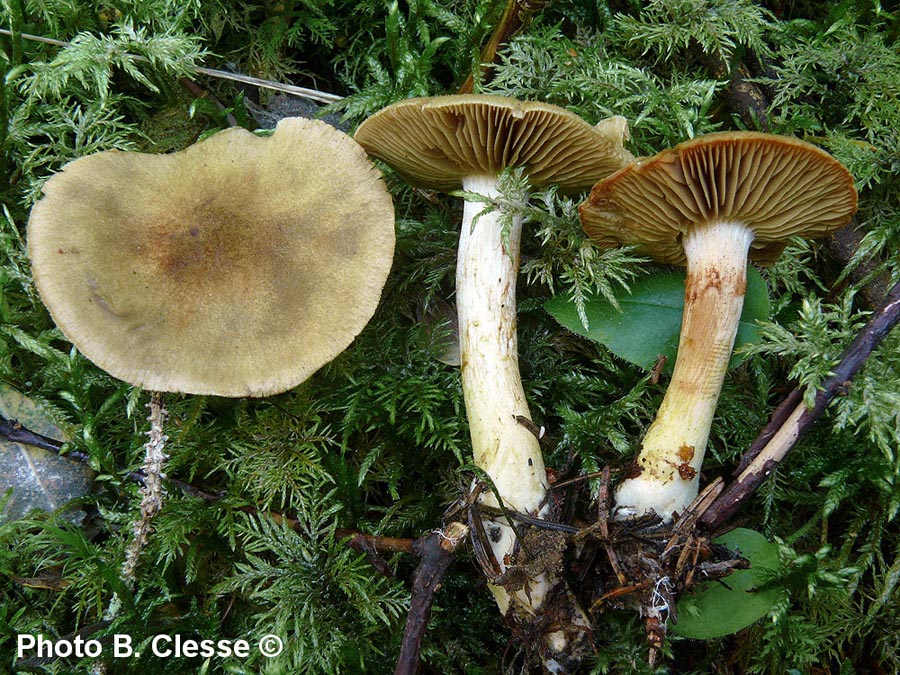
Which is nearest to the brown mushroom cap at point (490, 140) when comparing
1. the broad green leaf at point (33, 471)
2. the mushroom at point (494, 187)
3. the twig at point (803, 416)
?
the mushroom at point (494, 187)

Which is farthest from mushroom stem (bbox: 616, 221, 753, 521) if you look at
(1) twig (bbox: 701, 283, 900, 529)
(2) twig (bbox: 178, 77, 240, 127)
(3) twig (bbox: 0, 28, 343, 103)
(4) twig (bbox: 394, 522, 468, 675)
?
(2) twig (bbox: 178, 77, 240, 127)

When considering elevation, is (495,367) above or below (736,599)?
above

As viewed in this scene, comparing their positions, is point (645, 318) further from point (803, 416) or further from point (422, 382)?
point (422, 382)

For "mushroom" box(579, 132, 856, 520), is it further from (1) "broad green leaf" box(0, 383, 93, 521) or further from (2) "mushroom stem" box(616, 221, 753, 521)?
(1) "broad green leaf" box(0, 383, 93, 521)

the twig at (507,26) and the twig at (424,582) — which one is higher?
the twig at (507,26)

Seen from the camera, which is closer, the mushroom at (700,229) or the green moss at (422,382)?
the mushroom at (700,229)

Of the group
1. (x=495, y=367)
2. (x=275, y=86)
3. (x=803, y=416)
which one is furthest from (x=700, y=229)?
(x=275, y=86)

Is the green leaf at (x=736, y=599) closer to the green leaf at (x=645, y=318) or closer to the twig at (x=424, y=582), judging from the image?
the green leaf at (x=645, y=318)

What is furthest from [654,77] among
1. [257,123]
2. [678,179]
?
[257,123]
